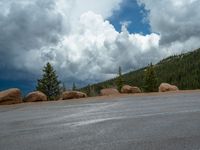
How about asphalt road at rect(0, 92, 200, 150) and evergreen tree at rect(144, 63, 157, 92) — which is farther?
evergreen tree at rect(144, 63, 157, 92)

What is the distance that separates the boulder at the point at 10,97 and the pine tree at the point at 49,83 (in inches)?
1509

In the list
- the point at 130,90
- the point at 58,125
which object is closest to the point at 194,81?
the point at 130,90

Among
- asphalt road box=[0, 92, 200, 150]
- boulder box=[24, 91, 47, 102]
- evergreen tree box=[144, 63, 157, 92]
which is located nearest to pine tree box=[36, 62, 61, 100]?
evergreen tree box=[144, 63, 157, 92]

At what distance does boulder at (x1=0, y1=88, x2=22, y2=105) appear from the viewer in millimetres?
24341

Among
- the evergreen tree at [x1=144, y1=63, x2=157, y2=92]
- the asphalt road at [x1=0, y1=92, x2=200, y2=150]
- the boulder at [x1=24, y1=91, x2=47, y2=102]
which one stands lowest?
the asphalt road at [x1=0, y1=92, x2=200, y2=150]

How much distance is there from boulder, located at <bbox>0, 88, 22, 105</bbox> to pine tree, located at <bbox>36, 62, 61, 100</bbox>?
38.3 metres

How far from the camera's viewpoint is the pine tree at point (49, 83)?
A: 2506 inches

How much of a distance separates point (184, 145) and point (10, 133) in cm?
511

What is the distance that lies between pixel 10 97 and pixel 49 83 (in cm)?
3938

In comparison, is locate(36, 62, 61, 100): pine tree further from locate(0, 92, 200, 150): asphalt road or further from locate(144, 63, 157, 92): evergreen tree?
locate(0, 92, 200, 150): asphalt road

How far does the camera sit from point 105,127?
10.0 m

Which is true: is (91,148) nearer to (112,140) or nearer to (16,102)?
(112,140)

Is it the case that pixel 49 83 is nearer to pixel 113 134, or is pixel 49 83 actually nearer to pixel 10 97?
pixel 10 97

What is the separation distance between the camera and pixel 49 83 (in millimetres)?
63875
